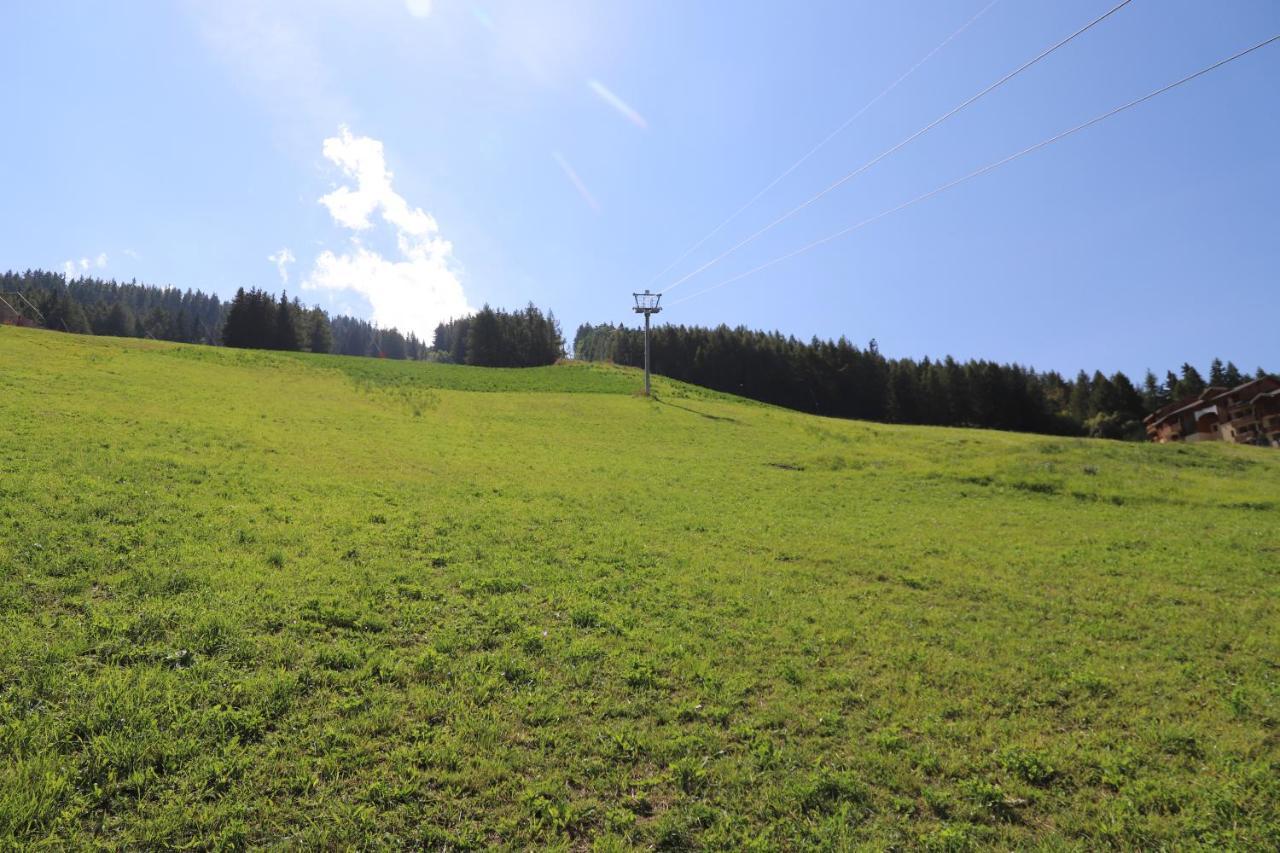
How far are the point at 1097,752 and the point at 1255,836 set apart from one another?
1593 mm

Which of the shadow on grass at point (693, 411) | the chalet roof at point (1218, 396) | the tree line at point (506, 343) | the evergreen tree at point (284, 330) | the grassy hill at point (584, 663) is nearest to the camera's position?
the grassy hill at point (584, 663)

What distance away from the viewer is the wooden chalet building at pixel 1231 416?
63.8 m

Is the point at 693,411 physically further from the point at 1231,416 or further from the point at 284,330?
the point at 284,330

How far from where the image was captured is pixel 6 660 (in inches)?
296

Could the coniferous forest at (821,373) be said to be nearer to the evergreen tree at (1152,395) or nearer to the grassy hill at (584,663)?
the evergreen tree at (1152,395)

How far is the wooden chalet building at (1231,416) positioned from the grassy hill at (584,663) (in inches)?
2359

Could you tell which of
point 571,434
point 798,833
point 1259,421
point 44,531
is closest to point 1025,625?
point 798,833

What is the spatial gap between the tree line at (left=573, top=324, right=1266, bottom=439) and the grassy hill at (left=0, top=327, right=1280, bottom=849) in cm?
10190

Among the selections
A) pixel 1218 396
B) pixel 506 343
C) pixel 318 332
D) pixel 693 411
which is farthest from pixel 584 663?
pixel 318 332

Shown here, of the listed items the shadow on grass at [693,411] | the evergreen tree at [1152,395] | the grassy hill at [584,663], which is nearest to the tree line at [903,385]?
the evergreen tree at [1152,395]

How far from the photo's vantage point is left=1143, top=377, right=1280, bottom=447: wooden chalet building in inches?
2510

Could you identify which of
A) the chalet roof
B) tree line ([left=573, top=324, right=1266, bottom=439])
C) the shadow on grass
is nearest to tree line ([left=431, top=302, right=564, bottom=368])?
tree line ([left=573, top=324, right=1266, bottom=439])

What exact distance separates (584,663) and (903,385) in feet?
408

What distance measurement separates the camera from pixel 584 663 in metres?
9.55
